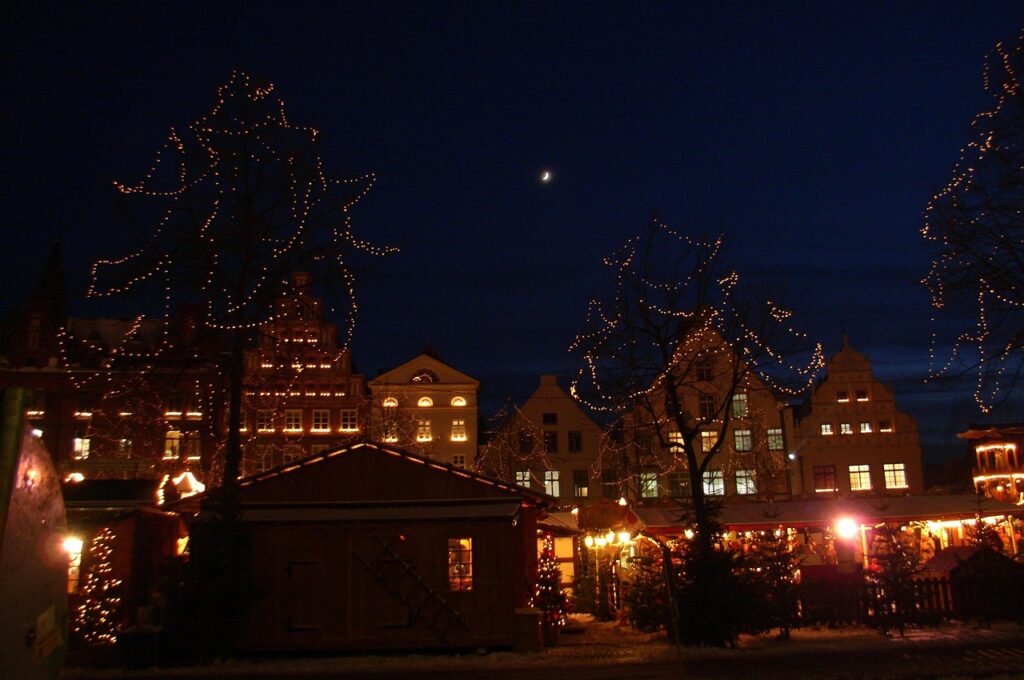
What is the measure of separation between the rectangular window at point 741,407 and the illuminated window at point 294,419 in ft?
Answer: 79.8

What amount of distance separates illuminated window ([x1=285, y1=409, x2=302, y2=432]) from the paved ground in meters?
32.4

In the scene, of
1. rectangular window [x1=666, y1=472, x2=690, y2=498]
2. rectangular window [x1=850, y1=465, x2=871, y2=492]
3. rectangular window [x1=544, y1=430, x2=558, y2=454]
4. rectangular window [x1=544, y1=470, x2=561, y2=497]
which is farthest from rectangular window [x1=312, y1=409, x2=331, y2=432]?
rectangular window [x1=850, y1=465, x2=871, y2=492]

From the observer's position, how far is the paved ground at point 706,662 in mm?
15117

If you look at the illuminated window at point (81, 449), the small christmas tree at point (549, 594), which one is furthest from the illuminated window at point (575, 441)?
the small christmas tree at point (549, 594)

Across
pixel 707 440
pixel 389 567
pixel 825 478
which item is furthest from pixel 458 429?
pixel 389 567

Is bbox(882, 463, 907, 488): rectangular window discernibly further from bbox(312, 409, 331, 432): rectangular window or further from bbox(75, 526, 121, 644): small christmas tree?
bbox(75, 526, 121, 644): small christmas tree

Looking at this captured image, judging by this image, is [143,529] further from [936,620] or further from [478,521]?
[936,620]

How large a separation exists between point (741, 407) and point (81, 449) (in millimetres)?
35019

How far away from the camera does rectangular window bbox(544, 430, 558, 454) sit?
52.4m

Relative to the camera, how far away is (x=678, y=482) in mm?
47688

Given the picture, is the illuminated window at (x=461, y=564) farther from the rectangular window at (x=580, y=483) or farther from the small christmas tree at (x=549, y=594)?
the rectangular window at (x=580, y=483)

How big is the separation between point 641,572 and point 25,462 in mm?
19684

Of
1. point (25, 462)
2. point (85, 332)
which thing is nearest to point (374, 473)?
point (25, 462)

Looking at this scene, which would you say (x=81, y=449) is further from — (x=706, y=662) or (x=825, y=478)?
(x=825, y=478)
